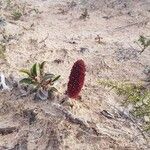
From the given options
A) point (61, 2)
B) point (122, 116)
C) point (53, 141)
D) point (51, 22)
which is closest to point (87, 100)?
point (122, 116)

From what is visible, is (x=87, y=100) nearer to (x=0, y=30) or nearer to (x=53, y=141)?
(x=53, y=141)

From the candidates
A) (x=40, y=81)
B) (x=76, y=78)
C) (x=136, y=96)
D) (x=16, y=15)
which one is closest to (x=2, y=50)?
(x=40, y=81)

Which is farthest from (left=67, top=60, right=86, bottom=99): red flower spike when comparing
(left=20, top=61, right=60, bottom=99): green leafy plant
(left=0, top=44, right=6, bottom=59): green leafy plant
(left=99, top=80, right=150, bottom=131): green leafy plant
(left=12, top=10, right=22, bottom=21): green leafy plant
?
(left=12, top=10, right=22, bottom=21): green leafy plant

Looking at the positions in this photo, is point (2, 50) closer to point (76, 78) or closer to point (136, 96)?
point (76, 78)

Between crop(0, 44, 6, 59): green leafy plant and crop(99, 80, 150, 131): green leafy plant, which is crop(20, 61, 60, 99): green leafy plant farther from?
crop(0, 44, 6, 59): green leafy plant

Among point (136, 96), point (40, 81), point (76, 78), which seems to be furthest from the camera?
point (136, 96)

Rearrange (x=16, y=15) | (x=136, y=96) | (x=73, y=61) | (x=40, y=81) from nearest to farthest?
(x=40, y=81), (x=136, y=96), (x=73, y=61), (x=16, y=15)

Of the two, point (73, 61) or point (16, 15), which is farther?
point (16, 15)
